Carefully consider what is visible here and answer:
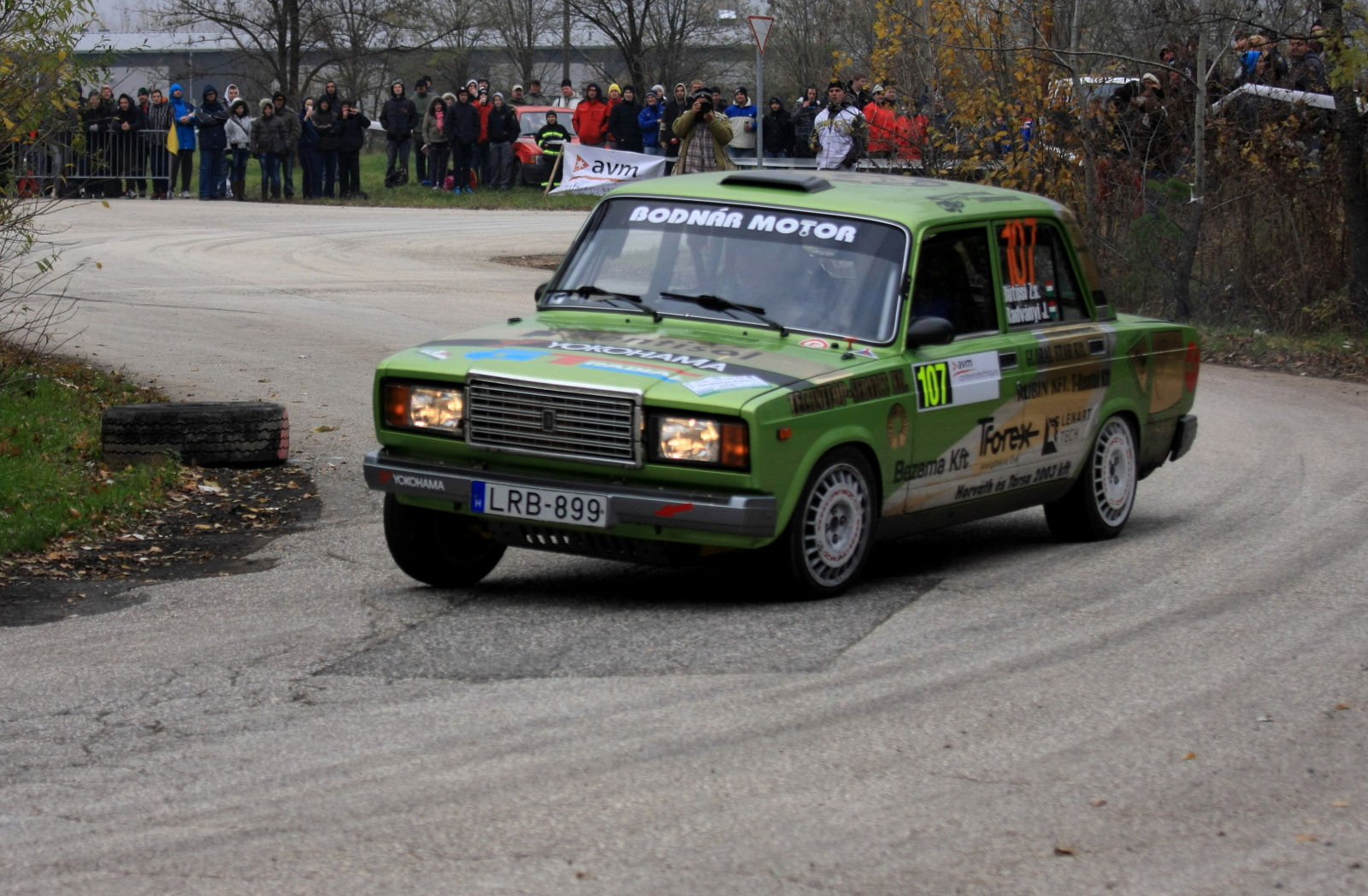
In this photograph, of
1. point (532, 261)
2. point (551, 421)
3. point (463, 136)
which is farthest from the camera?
point (463, 136)

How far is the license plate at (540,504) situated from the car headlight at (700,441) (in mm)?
317

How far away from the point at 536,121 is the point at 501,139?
109 inches

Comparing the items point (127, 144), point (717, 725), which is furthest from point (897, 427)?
point (127, 144)

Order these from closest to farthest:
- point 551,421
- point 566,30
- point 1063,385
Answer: point 551,421
point 1063,385
point 566,30

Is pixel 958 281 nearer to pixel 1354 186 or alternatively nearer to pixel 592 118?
pixel 1354 186

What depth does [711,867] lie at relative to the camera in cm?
432

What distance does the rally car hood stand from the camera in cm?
671

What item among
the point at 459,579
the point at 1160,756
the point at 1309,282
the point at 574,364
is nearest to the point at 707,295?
the point at 574,364

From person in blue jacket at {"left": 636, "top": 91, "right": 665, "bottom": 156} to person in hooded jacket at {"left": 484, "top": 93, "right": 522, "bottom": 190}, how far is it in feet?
8.58

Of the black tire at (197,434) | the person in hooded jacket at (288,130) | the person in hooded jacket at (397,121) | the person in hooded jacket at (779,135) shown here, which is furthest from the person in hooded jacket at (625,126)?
the black tire at (197,434)

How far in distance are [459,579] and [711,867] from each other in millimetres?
3557

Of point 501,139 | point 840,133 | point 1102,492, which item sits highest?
point 840,133

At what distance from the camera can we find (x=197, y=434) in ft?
34.8

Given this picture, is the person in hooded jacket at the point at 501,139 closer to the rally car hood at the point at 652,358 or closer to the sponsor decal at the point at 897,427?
the rally car hood at the point at 652,358
